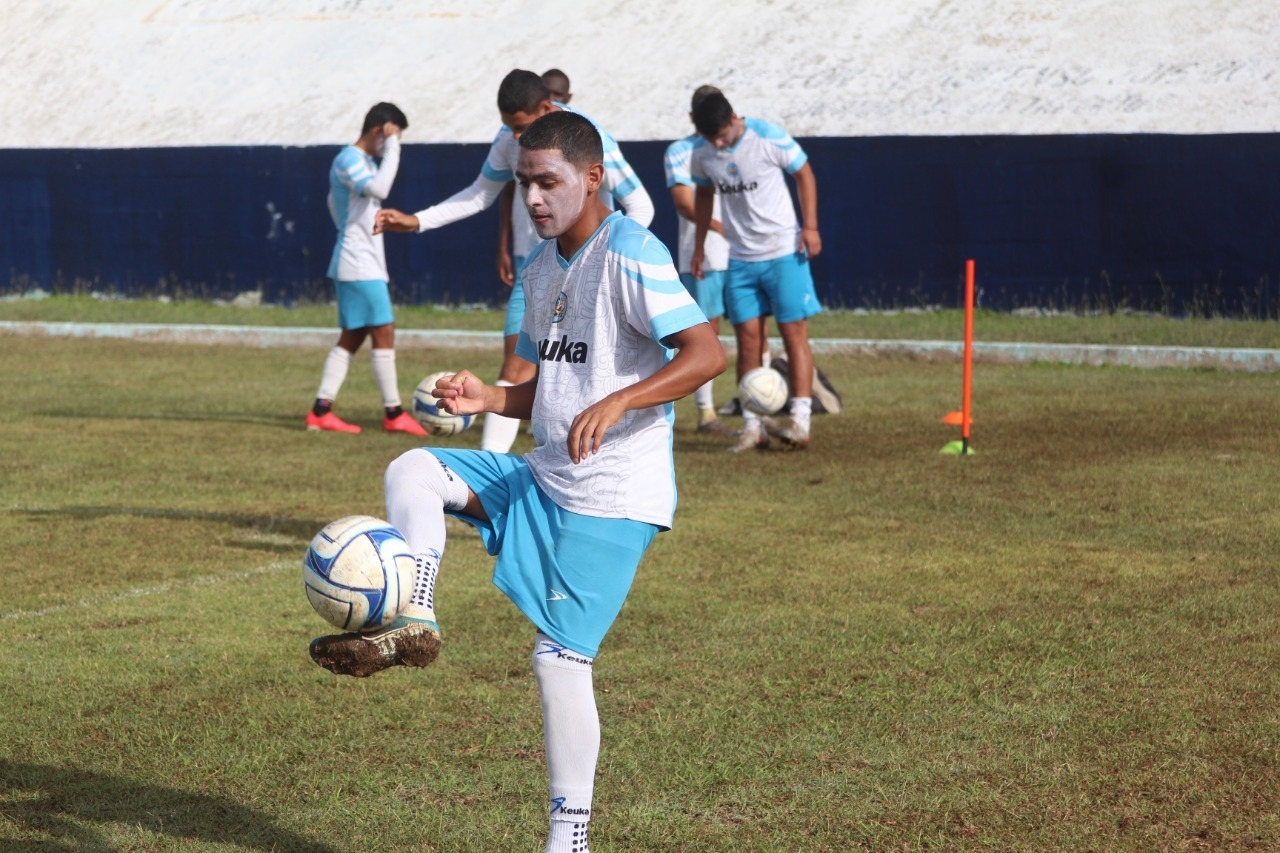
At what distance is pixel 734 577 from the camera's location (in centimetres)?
745

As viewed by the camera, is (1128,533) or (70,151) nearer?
(1128,533)

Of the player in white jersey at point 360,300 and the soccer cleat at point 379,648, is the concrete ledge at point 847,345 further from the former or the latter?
the soccer cleat at point 379,648

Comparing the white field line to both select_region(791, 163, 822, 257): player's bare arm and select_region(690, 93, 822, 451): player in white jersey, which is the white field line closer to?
select_region(690, 93, 822, 451): player in white jersey

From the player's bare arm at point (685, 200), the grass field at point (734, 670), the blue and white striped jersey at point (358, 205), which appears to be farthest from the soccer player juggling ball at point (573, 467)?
the blue and white striped jersey at point (358, 205)

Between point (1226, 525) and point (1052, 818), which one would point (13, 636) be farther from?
point (1226, 525)

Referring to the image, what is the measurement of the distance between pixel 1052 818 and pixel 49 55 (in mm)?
31954

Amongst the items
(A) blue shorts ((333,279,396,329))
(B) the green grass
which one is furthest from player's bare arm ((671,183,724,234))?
(B) the green grass

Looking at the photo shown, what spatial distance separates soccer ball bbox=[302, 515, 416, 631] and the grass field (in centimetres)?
88

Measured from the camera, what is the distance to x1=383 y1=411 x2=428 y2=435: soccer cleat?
1239 centimetres

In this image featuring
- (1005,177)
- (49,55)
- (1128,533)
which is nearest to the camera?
(1128,533)

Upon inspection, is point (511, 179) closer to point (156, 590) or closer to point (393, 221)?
point (393, 221)

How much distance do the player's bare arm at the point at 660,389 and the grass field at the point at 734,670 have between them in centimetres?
125

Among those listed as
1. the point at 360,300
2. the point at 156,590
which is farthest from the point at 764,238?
the point at 156,590

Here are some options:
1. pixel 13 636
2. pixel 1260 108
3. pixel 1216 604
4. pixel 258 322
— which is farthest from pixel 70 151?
pixel 1216 604
